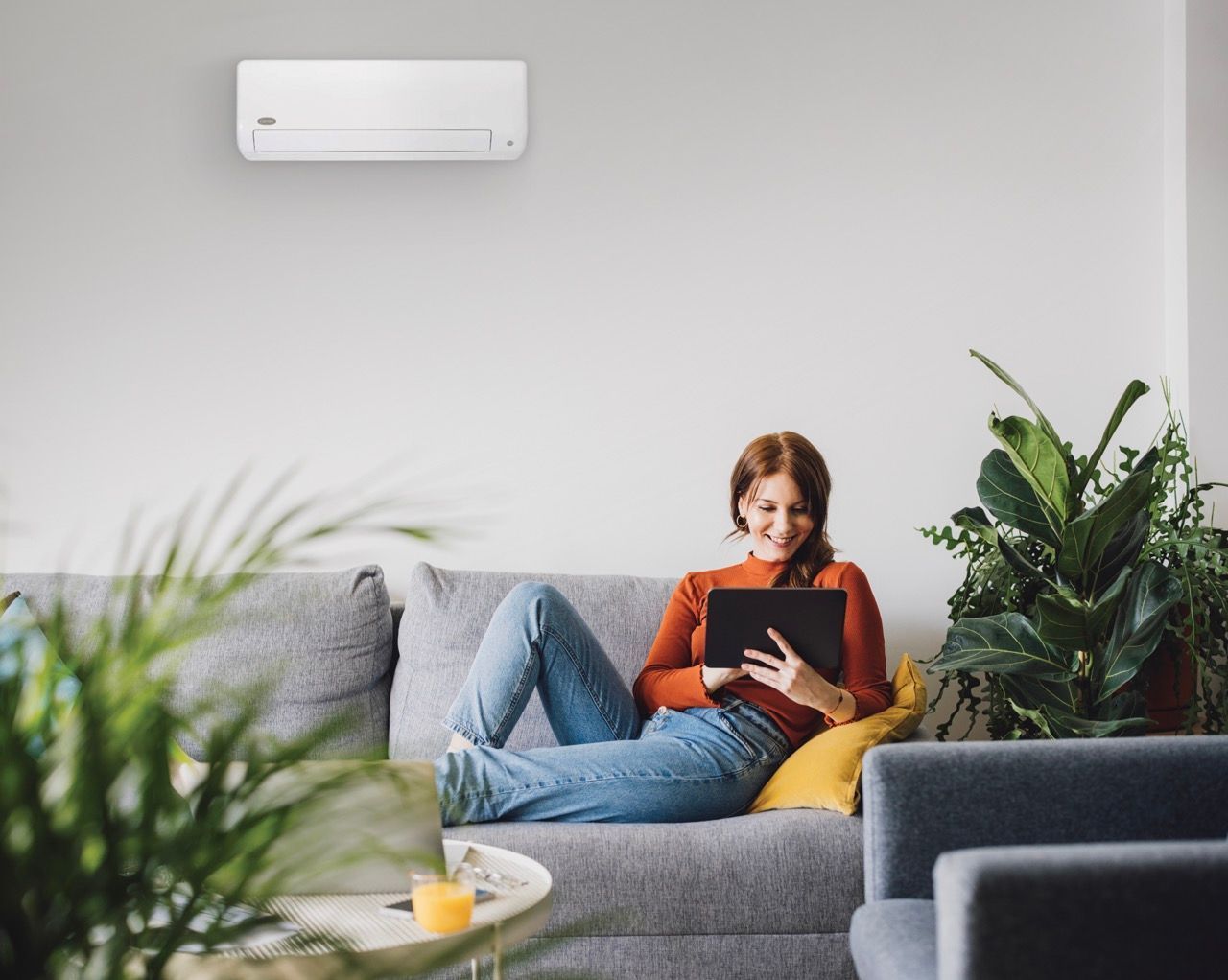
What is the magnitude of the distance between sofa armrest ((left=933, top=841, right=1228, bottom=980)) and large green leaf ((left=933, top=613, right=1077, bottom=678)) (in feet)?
3.33

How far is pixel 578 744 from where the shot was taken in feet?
7.24

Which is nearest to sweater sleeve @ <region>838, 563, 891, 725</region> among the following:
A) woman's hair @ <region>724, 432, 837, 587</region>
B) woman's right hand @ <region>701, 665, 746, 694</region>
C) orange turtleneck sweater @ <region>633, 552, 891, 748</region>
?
orange turtleneck sweater @ <region>633, 552, 891, 748</region>

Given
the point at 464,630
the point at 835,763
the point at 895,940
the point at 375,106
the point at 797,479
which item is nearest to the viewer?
the point at 895,940

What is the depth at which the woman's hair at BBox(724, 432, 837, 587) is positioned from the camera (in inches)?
93.9

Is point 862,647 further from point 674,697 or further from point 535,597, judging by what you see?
point 535,597

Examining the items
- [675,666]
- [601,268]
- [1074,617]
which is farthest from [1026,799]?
[601,268]

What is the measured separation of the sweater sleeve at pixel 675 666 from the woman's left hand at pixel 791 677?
149 millimetres

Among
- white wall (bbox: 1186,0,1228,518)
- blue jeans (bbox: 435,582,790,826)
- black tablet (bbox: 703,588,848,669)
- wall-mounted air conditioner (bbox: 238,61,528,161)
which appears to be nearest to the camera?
blue jeans (bbox: 435,582,790,826)

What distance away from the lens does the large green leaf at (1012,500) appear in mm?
2141

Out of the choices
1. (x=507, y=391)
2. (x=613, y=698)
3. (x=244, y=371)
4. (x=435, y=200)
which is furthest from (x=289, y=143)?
(x=613, y=698)

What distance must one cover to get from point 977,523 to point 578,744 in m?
0.87

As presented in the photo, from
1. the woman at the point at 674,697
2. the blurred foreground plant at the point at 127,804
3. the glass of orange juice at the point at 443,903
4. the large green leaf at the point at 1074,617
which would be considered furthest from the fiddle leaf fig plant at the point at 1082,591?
the blurred foreground plant at the point at 127,804

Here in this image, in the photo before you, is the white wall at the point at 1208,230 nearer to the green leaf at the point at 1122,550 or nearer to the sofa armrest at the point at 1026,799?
the green leaf at the point at 1122,550

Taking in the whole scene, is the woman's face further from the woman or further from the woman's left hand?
the woman's left hand
